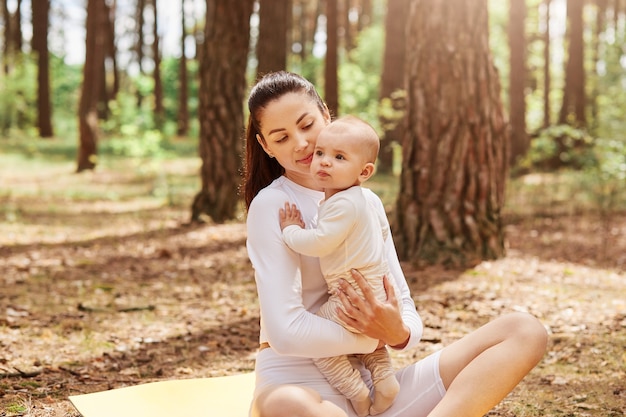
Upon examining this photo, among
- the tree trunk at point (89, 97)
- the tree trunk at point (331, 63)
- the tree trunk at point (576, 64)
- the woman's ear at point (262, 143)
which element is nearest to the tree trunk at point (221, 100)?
the woman's ear at point (262, 143)

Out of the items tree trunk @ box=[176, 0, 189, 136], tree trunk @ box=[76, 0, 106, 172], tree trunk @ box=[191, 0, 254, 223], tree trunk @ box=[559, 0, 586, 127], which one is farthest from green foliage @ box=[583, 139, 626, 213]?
tree trunk @ box=[176, 0, 189, 136]

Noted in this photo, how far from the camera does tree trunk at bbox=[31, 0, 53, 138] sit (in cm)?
2402

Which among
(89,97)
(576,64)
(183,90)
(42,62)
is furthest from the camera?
(183,90)

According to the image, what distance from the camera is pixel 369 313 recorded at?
8.13 feet

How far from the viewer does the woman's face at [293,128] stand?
2686 mm

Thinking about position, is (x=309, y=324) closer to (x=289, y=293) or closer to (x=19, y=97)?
(x=289, y=293)

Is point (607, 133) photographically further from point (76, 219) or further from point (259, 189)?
point (259, 189)

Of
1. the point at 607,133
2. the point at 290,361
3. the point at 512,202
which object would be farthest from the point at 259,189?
the point at 607,133

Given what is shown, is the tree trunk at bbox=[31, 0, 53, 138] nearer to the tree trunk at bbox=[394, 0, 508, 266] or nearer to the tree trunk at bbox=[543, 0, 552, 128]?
the tree trunk at bbox=[543, 0, 552, 128]

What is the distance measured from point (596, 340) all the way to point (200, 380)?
2411 mm

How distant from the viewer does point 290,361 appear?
2.66m

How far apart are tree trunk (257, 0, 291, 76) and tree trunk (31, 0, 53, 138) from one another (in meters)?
13.8

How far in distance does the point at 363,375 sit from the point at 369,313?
0.38m

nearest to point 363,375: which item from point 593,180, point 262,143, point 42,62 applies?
point 262,143
